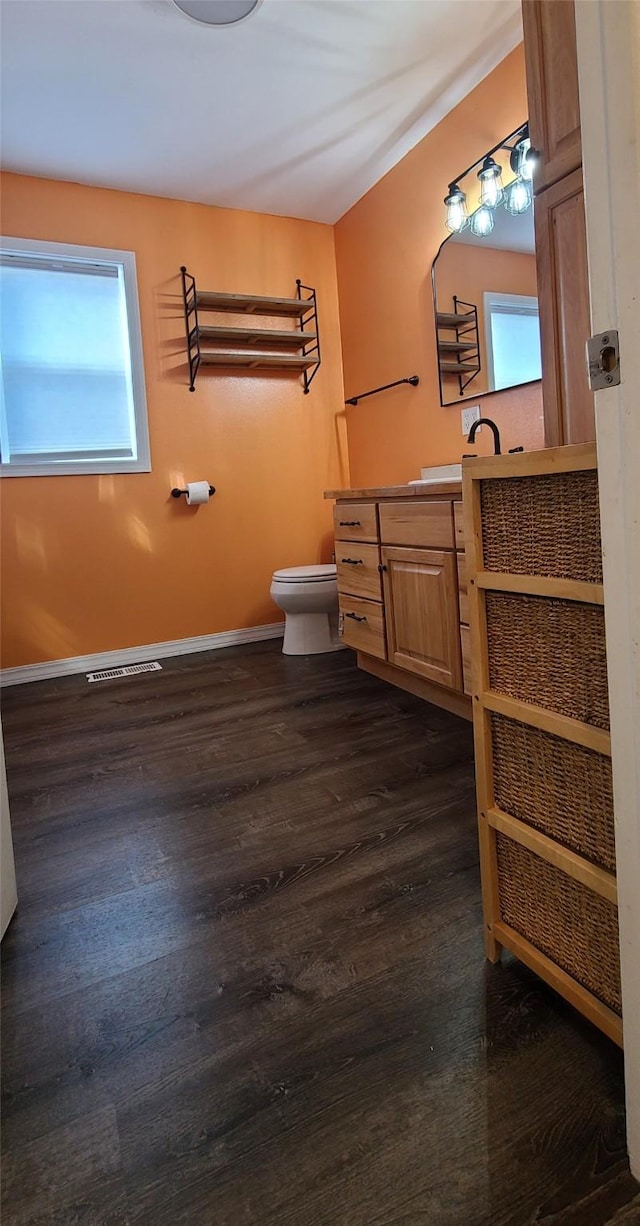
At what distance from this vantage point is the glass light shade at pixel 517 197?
229cm

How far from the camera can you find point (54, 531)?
10.4ft

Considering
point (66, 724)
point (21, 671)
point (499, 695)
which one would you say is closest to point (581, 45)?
point (499, 695)

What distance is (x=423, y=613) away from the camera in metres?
2.23

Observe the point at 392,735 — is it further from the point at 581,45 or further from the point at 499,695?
the point at 581,45

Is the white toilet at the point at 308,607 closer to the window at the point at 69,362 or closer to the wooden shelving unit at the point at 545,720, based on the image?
the window at the point at 69,362

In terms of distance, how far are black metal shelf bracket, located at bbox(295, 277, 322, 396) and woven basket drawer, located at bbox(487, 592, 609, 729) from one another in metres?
3.10

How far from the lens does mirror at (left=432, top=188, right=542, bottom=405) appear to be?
2.33 meters

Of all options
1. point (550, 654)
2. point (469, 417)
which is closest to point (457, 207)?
point (469, 417)

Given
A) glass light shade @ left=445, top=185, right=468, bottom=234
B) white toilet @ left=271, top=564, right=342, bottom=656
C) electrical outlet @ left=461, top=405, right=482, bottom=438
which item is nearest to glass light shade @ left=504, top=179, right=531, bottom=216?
glass light shade @ left=445, top=185, right=468, bottom=234

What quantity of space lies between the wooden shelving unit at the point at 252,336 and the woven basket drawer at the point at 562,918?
3073mm

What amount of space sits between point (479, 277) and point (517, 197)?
1.02 ft

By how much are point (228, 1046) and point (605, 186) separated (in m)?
1.24

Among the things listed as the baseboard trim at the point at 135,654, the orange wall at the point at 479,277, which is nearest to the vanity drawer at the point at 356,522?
the orange wall at the point at 479,277

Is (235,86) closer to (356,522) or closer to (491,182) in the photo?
(491,182)
